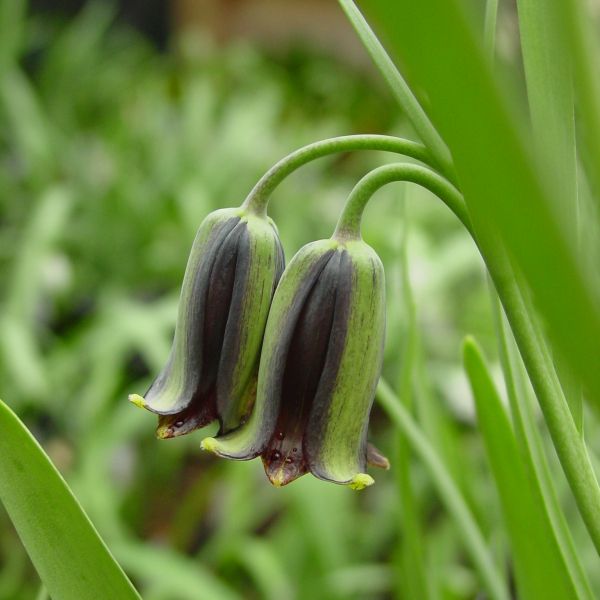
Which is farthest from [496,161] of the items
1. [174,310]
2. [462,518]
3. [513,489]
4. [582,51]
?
[174,310]

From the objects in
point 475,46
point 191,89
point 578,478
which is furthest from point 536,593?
point 191,89

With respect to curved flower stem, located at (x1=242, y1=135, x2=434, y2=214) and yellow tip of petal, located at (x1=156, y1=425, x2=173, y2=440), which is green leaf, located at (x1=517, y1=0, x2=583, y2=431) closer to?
curved flower stem, located at (x1=242, y1=135, x2=434, y2=214)

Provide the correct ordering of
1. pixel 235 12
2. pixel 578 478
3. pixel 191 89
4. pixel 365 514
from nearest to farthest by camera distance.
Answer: pixel 578 478 → pixel 365 514 → pixel 191 89 → pixel 235 12

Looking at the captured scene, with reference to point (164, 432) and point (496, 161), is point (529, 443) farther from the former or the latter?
point (496, 161)

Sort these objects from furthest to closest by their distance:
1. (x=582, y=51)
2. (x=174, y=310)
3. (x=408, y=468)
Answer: (x=174, y=310), (x=408, y=468), (x=582, y=51)

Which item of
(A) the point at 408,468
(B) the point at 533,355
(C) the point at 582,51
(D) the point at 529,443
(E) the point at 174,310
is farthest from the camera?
(E) the point at 174,310

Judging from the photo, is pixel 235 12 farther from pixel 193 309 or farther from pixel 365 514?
pixel 193 309

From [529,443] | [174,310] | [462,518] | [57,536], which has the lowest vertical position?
[174,310]
